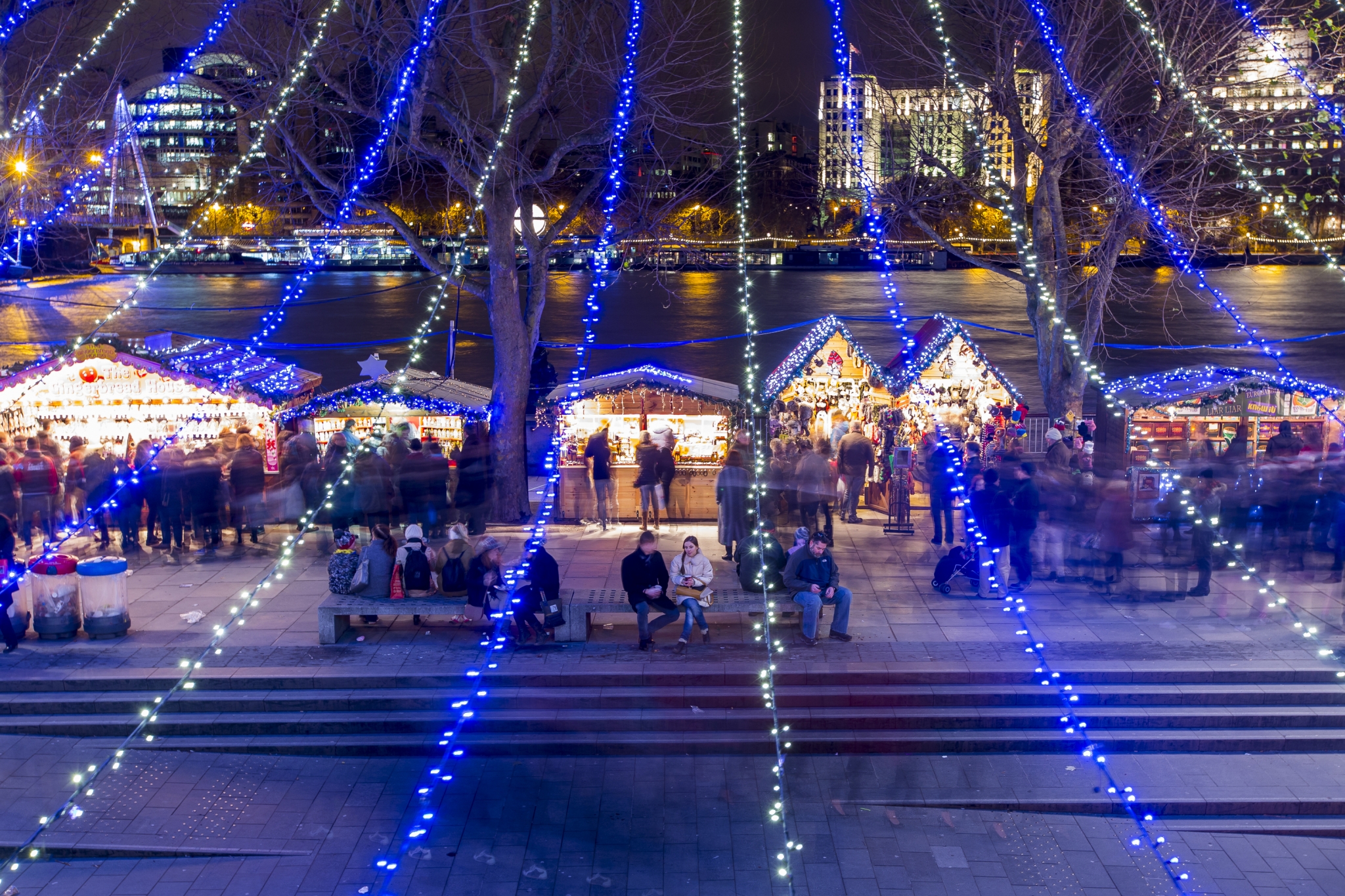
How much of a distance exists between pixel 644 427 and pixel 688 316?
4993cm

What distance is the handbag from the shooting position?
32.6 ft

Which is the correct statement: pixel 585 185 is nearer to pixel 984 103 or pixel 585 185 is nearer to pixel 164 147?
pixel 984 103

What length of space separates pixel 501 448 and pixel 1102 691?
27.6ft

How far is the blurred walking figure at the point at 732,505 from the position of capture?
40.8ft

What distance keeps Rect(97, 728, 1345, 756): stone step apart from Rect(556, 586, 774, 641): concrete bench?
1.47m

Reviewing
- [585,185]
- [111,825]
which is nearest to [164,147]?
[585,185]

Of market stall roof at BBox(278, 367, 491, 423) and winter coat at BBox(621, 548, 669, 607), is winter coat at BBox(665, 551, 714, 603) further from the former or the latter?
market stall roof at BBox(278, 367, 491, 423)

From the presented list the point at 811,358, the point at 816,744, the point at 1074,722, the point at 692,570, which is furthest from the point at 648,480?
the point at 1074,722

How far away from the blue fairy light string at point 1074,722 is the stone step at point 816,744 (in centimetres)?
15

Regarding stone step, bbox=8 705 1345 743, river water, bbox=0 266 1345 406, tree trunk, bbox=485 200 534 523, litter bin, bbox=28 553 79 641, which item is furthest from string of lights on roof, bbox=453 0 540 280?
river water, bbox=0 266 1345 406

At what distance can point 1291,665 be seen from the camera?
9016 millimetres

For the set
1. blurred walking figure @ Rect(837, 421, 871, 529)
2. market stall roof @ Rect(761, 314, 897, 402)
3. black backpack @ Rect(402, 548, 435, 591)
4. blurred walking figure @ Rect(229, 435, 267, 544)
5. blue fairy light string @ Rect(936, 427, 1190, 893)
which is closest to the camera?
blue fairy light string @ Rect(936, 427, 1190, 893)

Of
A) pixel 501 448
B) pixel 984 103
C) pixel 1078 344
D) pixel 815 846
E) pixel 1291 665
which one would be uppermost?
pixel 984 103

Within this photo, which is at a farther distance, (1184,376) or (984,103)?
→ (984,103)
